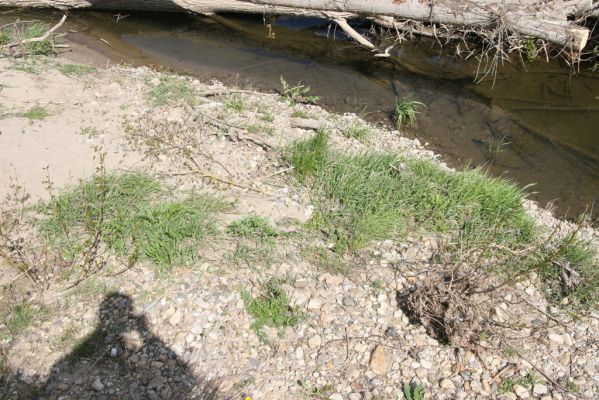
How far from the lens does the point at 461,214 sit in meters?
5.27

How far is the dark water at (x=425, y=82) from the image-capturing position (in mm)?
6930

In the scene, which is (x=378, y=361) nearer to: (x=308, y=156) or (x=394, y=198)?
(x=394, y=198)

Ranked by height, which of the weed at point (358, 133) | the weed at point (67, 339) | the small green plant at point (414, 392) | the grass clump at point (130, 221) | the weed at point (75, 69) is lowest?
the weed at point (67, 339)

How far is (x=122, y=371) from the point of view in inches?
148

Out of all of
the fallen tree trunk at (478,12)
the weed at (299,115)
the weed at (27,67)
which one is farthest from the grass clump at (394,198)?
the weed at (27,67)

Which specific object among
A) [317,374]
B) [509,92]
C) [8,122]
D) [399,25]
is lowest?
[317,374]

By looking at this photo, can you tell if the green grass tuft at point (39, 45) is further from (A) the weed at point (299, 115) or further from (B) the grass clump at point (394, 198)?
(B) the grass clump at point (394, 198)

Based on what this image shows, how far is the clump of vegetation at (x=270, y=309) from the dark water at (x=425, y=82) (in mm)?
3438

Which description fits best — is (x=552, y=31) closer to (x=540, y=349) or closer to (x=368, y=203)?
(x=368, y=203)

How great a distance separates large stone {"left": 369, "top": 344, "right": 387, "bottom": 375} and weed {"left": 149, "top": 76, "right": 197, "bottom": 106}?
12.6 feet

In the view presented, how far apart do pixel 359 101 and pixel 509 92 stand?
235 cm

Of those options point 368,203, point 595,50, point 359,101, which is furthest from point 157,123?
point 595,50

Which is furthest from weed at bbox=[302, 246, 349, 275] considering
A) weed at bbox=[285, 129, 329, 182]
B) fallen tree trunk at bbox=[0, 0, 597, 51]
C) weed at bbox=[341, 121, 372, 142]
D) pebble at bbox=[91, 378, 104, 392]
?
fallen tree trunk at bbox=[0, 0, 597, 51]

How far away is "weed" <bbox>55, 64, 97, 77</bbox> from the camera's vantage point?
7136mm
